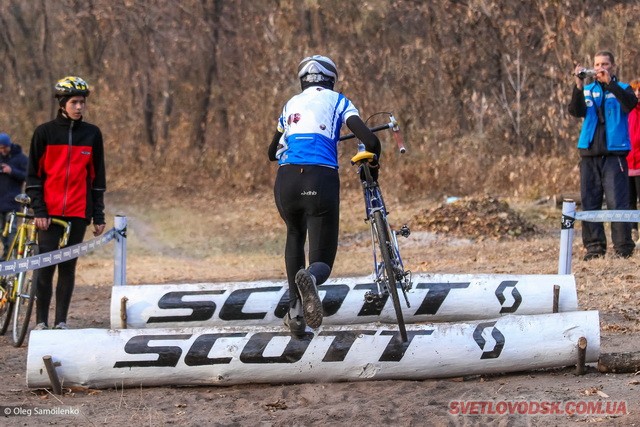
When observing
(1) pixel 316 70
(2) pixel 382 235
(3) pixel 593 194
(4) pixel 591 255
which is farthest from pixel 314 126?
(4) pixel 591 255

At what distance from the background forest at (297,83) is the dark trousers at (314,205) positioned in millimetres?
14199

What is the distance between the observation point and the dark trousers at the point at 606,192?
446 inches

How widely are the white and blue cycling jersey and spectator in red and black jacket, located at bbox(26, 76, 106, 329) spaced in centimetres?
218

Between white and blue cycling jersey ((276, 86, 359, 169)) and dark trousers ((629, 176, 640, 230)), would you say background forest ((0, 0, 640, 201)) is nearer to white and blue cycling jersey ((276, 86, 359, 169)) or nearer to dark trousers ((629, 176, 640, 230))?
dark trousers ((629, 176, 640, 230))

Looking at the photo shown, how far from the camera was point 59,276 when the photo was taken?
841cm

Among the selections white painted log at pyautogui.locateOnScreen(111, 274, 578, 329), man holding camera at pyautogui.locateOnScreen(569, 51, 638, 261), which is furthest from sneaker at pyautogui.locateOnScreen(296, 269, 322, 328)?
man holding camera at pyautogui.locateOnScreen(569, 51, 638, 261)

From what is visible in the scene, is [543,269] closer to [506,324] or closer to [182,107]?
[506,324]

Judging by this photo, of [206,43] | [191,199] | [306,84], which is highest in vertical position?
[206,43]

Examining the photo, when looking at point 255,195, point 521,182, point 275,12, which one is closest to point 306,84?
point 521,182

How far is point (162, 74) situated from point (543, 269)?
2095 cm

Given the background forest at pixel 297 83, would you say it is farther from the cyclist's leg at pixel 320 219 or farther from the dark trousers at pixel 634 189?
the cyclist's leg at pixel 320 219

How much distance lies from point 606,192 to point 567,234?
10.1 feet

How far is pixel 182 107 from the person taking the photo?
100ft

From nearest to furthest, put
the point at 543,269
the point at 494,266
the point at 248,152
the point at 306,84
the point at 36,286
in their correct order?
1. the point at 306,84
2. the point at 36,286
3. the point at 543,269
4. the point at 494,266
5. the point at 248,152
